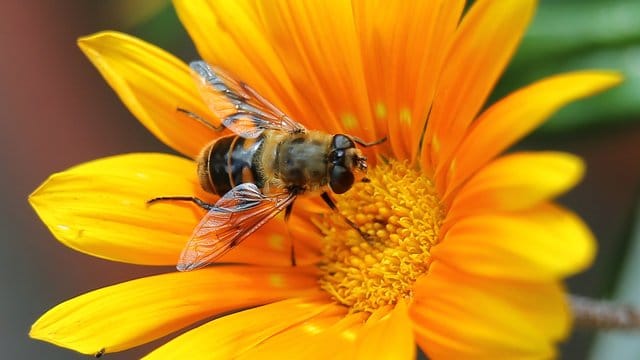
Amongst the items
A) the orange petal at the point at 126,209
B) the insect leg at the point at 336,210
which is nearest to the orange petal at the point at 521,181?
the insect leg at the point at 336,210

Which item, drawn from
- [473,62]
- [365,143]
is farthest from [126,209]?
[473,62]

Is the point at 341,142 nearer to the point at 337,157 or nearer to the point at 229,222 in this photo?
the point at 337,157

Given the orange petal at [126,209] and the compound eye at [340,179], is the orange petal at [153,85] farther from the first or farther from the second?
the compound eye at [340,179]

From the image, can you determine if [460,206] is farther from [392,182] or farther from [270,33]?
[270,33]

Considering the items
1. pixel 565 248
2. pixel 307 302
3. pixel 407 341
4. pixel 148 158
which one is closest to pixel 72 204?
pixel 148 158

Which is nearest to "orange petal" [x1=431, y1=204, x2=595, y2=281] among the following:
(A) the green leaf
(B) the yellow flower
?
(B) the yellow flower
